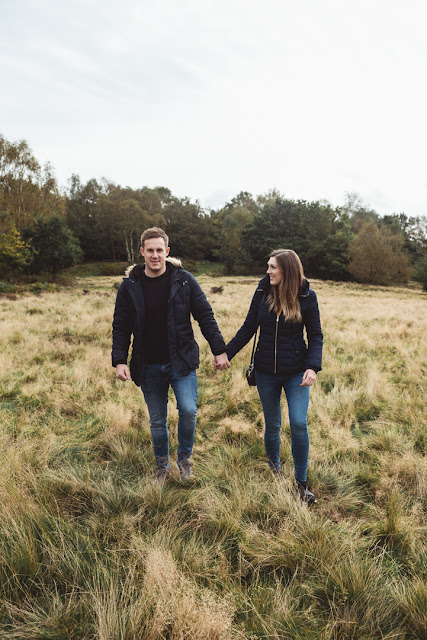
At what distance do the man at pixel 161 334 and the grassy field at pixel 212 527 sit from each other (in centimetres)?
59

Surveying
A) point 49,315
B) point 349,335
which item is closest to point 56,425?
point 349,335

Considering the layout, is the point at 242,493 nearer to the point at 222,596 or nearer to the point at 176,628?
the point at 222,596

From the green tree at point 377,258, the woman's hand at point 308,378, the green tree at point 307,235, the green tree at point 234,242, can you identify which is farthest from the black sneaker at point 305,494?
the green tree at point 234,242

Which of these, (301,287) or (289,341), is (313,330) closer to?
(289,341)

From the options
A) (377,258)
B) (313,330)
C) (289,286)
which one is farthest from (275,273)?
(377,258)

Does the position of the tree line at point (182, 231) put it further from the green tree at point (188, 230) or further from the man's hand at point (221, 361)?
the man's hand at point (221, 361)

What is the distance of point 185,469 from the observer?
3.01 meters

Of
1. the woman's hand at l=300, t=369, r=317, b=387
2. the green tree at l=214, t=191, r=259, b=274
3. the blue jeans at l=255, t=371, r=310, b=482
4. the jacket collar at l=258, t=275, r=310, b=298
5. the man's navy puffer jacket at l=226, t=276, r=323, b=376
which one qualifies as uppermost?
the green tree at l=214, t=191, r=259, b=274

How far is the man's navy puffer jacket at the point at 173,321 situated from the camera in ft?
9.26

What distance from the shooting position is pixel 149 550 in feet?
6.38

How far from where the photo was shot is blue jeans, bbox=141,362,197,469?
289 centimetres

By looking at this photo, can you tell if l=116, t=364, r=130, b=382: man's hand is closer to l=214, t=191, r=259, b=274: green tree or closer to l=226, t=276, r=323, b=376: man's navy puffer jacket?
l=226, t=276, r=323, b=376: man's navy puffer jacket

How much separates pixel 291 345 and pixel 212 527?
1500 millimetres

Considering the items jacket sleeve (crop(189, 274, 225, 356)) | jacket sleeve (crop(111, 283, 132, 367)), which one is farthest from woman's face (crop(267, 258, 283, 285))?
jacket sleeve (crop(111, 283, 132, 367))
